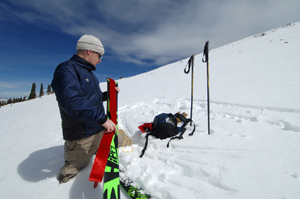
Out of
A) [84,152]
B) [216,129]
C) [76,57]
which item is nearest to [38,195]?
[84,152]

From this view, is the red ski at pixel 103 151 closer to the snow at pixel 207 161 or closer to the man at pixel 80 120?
the man at pixel 80 120

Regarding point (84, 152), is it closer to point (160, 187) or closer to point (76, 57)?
point (160, 187)

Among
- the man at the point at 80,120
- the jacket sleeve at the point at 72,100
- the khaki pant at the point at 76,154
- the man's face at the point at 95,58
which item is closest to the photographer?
the jacket sleeve at the point at 72,100

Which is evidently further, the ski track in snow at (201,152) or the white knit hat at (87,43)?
the white knit hat at (87,43)

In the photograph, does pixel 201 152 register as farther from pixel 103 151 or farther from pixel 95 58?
pixel 95 58

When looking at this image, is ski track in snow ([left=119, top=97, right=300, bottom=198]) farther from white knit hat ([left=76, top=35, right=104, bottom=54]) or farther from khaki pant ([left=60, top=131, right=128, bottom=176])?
white knit hat ([left=76, top=35, right=104, bottom=54])

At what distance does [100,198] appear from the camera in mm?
1759

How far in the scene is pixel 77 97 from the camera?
1625 mm

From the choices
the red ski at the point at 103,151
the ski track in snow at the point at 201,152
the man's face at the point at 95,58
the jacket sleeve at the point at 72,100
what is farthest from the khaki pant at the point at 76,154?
the man's face at the point at 95,58

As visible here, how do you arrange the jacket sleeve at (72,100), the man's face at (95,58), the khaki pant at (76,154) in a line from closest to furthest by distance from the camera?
1. the jacket sleeve at (72,100)
2. the khaki pant at (76,154)
3. the man's face at (95,58)

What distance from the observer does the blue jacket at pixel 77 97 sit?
5.25 ft

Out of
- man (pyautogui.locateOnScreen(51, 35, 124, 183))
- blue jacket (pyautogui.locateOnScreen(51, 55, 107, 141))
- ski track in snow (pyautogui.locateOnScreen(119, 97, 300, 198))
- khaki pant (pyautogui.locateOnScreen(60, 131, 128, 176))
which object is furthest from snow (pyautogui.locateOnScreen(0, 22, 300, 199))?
blue jacket (pyautogui.locateOnScreen(51, 55, 107, 141))

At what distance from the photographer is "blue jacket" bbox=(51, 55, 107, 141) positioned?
160cm

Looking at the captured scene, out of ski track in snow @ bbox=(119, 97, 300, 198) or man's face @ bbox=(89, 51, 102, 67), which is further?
man's face @ bbox=(89, 51, 102, 67)
